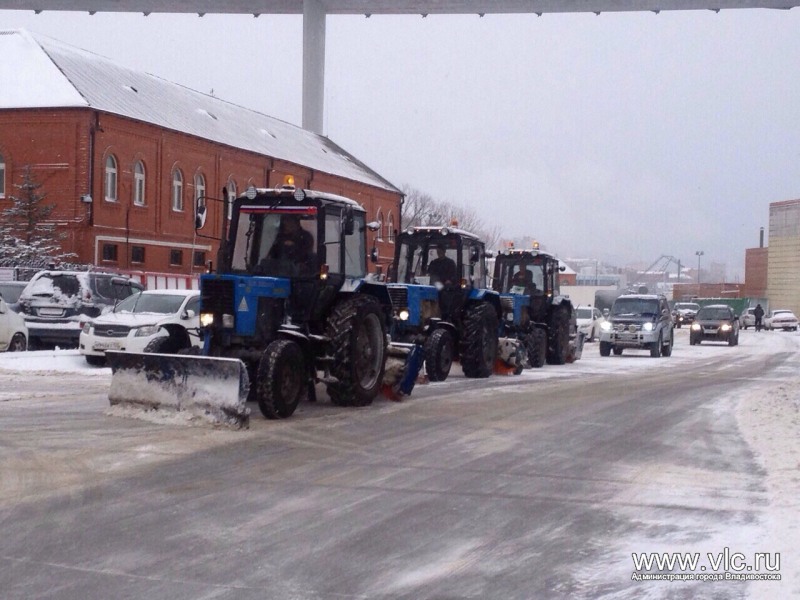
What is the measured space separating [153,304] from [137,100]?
80.6ft

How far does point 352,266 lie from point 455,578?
8.17 m

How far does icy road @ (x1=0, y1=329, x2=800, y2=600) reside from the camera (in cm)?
605

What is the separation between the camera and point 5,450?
9.88 m

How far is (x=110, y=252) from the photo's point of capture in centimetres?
3922

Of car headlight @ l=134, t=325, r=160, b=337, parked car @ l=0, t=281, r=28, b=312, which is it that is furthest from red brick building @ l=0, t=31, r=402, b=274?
car headlight @ l=134, t=325, r=160, b=337

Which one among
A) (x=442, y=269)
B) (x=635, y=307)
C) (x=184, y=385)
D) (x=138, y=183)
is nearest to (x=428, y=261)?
(x=442, y=269)

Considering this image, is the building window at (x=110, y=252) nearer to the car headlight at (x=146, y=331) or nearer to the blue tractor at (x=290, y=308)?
the car headlight at (x=146, y=331)

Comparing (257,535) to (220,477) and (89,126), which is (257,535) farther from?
(89,126)

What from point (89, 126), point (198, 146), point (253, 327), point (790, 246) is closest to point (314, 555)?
point (253, 327)

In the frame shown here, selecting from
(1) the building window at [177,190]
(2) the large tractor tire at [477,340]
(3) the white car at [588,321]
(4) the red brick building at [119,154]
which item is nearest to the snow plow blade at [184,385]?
(2) the large tractor tire at [477,340]

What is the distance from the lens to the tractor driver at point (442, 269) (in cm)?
1941

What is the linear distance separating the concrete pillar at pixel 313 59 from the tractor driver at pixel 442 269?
104 feet

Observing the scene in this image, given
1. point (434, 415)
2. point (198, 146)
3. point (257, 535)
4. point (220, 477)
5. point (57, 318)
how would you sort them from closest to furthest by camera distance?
point (257, 535) → point (220, 477) → point (434, 415) → point (57, 318) → point (198, 146)

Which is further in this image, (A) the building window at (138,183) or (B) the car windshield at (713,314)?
(B) the car windshield at (713,314)
